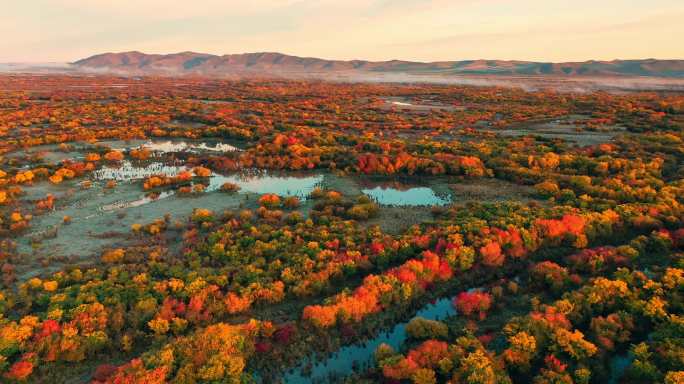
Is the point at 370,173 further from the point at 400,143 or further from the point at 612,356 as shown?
the point at 612,356

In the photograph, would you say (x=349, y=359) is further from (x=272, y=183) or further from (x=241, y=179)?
(x=241, y=179)

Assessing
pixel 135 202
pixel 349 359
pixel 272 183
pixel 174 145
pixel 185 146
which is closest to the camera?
pixel 349 359

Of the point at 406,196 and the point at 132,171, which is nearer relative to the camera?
the point at 406,196

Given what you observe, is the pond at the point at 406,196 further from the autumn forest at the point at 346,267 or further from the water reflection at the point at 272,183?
the water reflection at the point at 272,183

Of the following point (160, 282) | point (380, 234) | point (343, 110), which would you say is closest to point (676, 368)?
point (380, 234)

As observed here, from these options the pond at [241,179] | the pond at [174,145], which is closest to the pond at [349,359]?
the pond at [241,179]

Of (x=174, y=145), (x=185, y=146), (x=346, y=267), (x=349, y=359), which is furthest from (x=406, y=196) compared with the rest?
(x=174, y=145)
